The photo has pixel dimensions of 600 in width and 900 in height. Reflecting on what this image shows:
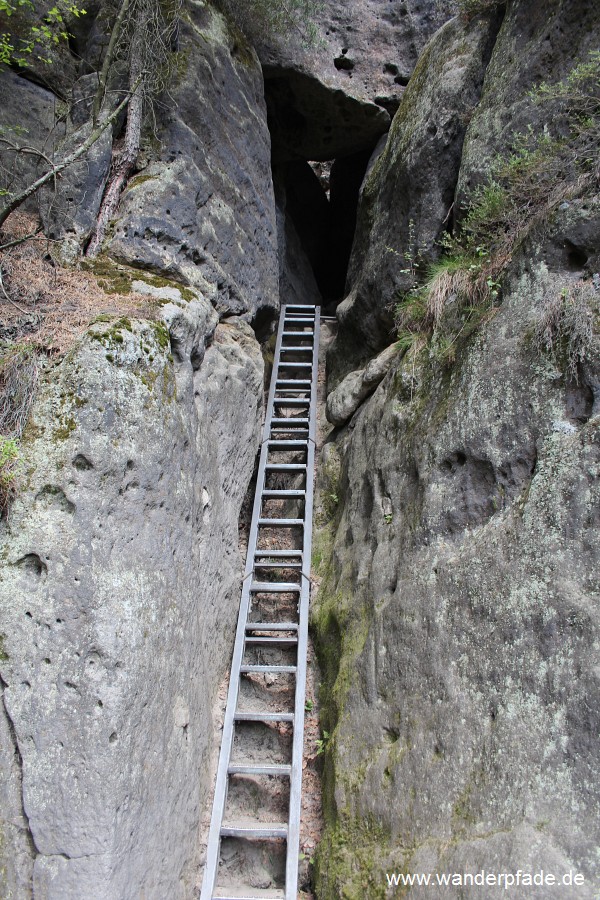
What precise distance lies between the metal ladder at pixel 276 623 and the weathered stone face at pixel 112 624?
10.4 inches

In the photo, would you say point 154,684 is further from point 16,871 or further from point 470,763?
point 470,763

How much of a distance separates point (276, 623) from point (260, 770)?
1.29 m

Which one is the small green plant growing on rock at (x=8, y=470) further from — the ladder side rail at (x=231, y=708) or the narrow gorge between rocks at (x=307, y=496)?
the ladder side rail at (x=231, y=708)

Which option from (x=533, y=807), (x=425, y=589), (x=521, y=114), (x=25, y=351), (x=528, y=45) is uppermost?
(x=528, y=45)

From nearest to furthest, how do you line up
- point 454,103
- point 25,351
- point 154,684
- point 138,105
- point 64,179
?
point 154,684 < point 25,351 < point 64,179 < point 138,105 < point 454,103

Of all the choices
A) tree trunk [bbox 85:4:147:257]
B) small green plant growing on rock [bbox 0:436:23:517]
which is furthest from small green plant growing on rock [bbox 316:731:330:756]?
tree trunk [bbox 85:4:147:257]

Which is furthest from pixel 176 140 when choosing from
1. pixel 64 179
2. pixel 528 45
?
pixel 528 45

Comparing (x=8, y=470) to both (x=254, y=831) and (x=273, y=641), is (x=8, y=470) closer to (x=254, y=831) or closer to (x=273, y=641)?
(x=273, y=641)

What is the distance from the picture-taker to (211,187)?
664cm

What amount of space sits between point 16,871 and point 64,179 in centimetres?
557

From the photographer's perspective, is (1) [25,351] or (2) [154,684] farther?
(1) [25,351]

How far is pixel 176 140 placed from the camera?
251 inches

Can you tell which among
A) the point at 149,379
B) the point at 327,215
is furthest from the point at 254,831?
the point at 327,215

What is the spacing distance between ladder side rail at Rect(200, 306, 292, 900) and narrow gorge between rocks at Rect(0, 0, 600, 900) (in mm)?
83
